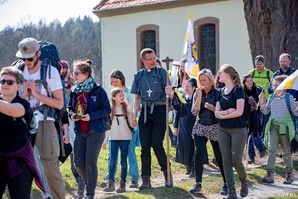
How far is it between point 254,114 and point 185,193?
2272 millimetres

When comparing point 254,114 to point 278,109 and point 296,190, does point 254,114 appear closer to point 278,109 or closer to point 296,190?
point 278,109

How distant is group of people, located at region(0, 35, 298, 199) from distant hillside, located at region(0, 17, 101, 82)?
4086cm

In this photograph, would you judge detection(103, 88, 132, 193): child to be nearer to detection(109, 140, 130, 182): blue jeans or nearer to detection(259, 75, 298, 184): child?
detection(109, 140, 130, 182): blue jeans

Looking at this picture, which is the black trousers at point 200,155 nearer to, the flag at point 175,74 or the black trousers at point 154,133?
the black trousers at point 154,133

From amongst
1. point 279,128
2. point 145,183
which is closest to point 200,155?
point 145,183

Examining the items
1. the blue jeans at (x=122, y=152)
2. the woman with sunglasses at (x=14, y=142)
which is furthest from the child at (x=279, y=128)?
the woman with sunglasses at (x=14, y=142)

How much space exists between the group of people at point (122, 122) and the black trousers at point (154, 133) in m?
0.01

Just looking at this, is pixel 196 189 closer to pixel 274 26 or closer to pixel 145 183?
pixel 145 183

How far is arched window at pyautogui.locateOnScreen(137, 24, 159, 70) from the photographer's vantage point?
87.9ft

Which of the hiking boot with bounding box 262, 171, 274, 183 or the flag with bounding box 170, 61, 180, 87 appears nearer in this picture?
the hiking boot with bounding box 262, 171, 274, 183

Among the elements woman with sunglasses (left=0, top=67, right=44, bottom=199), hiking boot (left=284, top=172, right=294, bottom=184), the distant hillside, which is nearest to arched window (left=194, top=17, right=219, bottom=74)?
hiking boot (left=284, top=172, right=294, bottom=184)

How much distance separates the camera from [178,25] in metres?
25.8

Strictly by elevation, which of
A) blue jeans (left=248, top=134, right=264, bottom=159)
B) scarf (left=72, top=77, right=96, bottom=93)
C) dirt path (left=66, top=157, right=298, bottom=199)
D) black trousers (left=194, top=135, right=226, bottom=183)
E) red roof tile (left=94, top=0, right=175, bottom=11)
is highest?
red roof tile (left=94, top=0, right=175, bottom=11)

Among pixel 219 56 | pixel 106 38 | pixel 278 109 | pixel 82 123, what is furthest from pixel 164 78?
pixel 106 38
